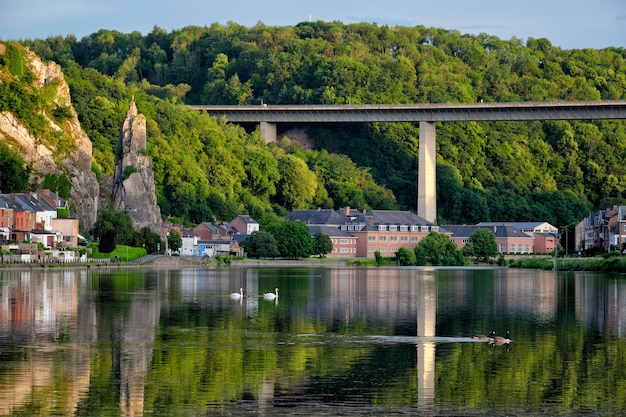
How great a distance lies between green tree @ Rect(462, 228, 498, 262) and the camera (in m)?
148

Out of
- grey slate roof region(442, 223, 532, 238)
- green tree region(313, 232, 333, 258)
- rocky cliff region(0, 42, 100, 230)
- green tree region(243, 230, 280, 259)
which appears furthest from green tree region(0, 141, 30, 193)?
grey slate roof region(442, 223, 532, 238)

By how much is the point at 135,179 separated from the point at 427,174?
165 ft

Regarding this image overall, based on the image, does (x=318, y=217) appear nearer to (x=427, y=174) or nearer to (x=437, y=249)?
(x=427, y=174)

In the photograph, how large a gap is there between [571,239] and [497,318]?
9984 cm

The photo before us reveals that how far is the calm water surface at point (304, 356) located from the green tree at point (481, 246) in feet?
289

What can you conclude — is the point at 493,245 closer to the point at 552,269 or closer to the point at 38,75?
the point at 552,269

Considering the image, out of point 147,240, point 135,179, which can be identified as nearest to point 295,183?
point 135,179

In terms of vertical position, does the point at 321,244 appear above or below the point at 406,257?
above

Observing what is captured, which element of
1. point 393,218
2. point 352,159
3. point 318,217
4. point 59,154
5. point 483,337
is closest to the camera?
point 483,337

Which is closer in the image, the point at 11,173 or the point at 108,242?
the point at 108,242

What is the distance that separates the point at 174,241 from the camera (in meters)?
134

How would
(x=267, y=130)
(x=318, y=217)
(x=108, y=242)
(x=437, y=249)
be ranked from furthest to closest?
(x=267, y=130) < (x=318, y=217) < (x=437, y=249) < (x=108, y=242)

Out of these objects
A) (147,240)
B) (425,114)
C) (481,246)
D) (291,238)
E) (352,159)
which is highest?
(425,114)

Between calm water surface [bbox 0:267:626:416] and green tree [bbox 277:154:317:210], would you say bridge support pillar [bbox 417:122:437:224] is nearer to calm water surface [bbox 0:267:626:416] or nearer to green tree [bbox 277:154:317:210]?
green tree [bbox 277:154:317:210]
